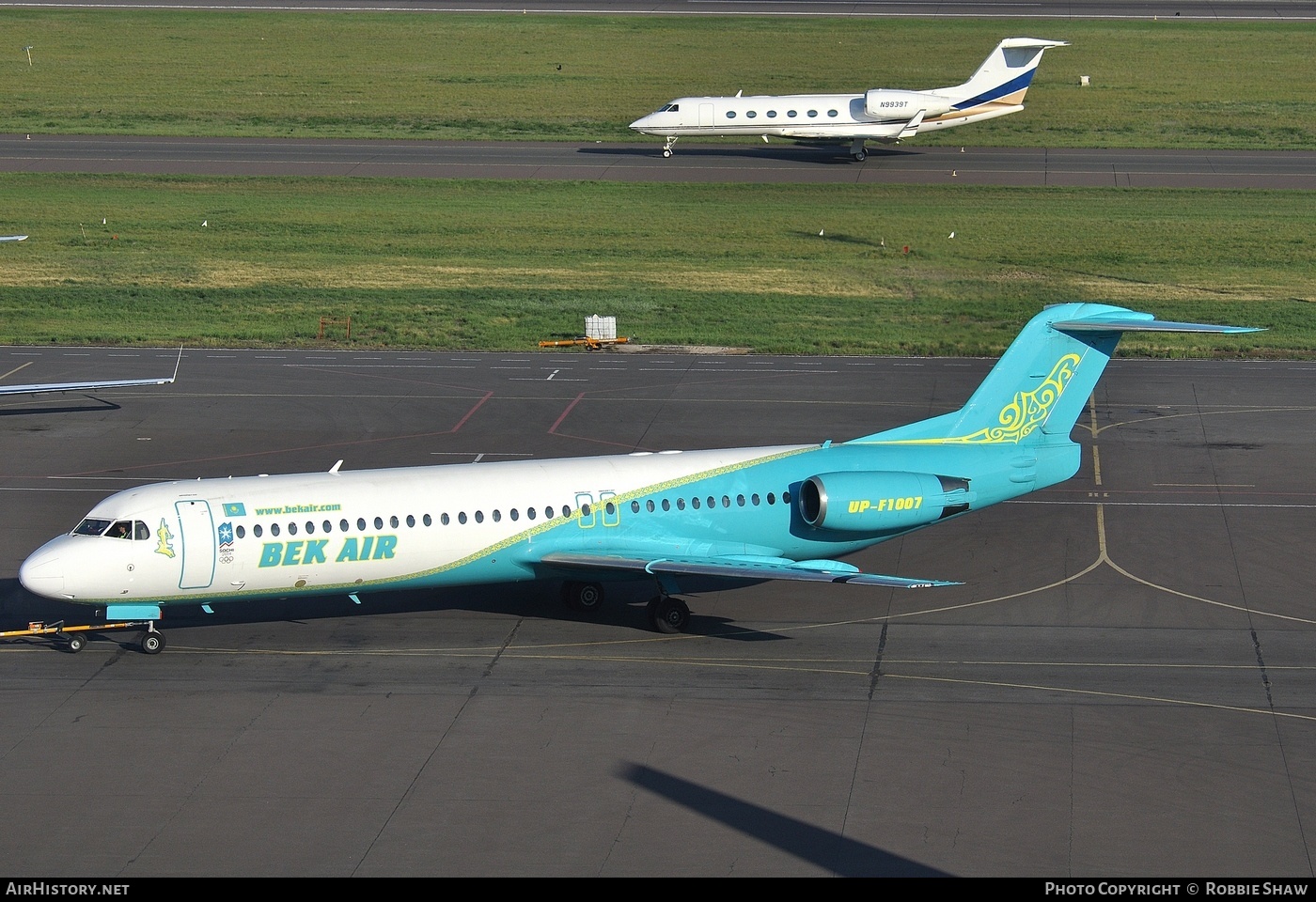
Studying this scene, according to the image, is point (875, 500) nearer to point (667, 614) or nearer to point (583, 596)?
point (667, 614)

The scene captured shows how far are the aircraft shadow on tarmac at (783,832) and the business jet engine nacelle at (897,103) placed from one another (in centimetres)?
6877

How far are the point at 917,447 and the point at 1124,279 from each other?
35.2 metres

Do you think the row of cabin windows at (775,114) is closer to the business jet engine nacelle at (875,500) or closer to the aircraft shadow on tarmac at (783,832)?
the business jet engine nacelle at (875,500)

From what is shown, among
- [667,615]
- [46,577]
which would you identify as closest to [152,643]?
[46,577]

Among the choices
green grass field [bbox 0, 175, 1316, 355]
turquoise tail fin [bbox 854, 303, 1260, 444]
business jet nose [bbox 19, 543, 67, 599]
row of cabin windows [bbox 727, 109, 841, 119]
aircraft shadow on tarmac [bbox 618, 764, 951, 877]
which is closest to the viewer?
aircraft shadow on tarmac [bbox 618, 764, 951, 877]

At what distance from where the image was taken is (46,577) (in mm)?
30016

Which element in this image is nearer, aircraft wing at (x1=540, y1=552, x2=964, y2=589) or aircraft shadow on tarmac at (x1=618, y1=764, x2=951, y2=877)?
aircraft shadow on tarmac at (x1=618, y1=764, x2=951, y2=877)

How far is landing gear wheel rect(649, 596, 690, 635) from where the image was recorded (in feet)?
108

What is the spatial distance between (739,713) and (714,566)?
4.27m

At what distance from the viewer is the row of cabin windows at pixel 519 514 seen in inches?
1218

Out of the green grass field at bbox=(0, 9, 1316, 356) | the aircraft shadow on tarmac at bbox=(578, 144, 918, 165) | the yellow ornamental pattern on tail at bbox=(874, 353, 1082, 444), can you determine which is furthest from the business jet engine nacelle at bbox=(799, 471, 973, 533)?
the aircraft shadow on tarmac at bbox=(578, 144, 918, 165)

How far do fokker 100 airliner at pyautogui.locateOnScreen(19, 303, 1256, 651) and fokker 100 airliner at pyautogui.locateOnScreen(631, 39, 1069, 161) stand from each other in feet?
187

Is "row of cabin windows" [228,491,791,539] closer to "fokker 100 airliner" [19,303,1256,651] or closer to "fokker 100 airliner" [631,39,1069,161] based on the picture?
"fokker 100 airliner" [19,303,1256,651]

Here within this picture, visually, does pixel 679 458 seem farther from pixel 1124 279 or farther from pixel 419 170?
pixel 419 170
